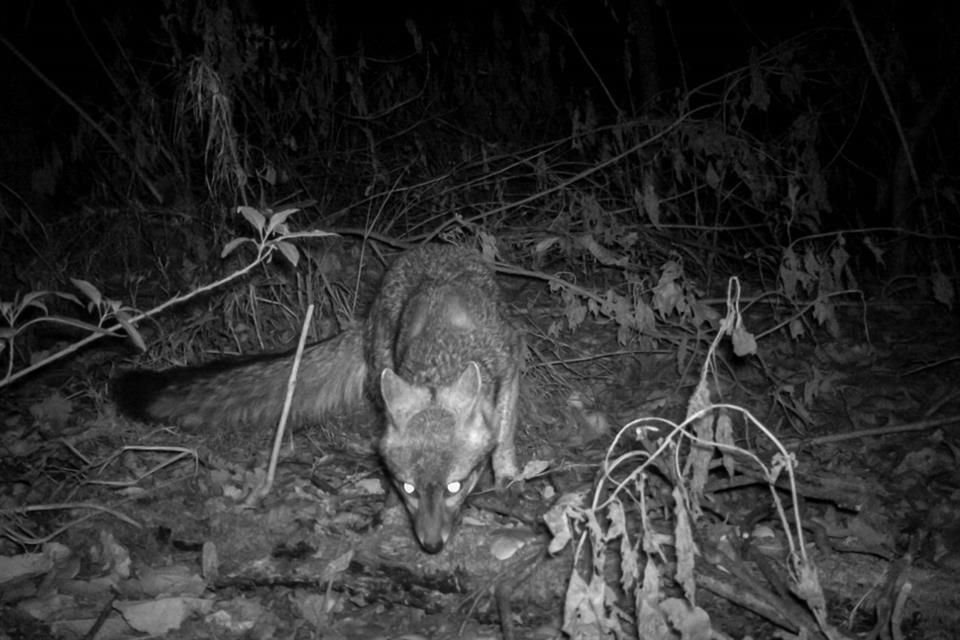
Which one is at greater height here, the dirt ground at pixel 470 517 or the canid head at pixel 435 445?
the canid head at pixel 435 445

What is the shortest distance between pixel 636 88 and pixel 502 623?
1046cm

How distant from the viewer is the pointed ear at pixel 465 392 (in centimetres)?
484

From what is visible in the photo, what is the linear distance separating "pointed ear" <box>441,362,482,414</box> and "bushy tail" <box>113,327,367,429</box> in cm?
168

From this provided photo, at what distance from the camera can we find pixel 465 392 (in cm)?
487

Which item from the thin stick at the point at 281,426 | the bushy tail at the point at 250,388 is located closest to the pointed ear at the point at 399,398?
Answer: the thin stick at the point at 281,426

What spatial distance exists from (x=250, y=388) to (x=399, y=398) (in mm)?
1665

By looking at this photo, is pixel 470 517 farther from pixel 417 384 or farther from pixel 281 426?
pixel 281 426

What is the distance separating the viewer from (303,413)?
6105mm

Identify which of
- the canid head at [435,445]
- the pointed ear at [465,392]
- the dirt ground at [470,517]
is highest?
the pointed ear at [465,392]

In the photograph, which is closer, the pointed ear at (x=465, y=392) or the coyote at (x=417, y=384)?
the coyote at (x=417, y=384)

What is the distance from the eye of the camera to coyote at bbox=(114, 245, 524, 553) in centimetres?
470

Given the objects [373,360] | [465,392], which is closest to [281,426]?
[465,392]

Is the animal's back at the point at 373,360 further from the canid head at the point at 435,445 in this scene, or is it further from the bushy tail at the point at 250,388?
the canid head at the point at 435,445

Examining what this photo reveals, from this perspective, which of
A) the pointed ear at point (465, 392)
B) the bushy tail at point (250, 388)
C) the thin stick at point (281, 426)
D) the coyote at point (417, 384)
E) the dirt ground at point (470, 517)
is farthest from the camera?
the bushy tail at point (250, 388)
